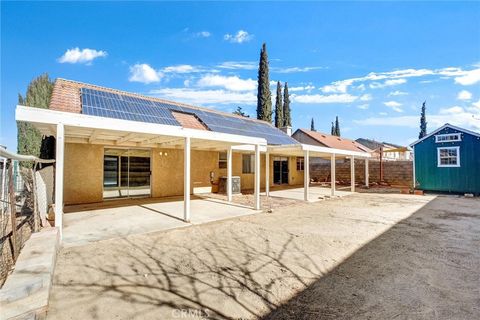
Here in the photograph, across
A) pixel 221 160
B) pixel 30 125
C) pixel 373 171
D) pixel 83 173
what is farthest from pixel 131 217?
pixel 373 171

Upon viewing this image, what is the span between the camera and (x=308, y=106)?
104 feet

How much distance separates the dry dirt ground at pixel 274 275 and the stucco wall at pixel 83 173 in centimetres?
537

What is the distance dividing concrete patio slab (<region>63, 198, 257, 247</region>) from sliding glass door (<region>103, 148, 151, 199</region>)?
0.90m

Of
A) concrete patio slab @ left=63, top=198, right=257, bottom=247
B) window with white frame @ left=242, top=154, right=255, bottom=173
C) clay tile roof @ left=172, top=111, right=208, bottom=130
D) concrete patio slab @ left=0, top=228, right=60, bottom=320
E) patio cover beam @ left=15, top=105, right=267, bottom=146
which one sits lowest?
concrete patio slab @ left=63, top=198, right=257, bottom=247

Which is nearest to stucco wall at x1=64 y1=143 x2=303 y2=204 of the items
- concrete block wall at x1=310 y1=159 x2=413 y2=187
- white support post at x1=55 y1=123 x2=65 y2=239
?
white support post at x1=55 y1=123 x2=65 y2=239

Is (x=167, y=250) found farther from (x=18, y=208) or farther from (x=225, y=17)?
(x=225, y=17)

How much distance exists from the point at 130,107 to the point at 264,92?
59.3 feet

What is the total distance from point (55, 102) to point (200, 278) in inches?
356

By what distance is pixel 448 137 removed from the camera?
14.5m

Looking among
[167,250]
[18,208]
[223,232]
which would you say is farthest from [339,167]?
[18,208]

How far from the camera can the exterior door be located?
18062 millimetres

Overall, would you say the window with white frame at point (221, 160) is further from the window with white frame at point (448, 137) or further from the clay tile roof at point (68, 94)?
the window with white frame at point (448, 137)

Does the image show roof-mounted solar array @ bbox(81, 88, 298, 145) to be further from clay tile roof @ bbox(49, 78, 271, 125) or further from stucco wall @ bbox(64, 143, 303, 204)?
stucco wall @ bbox(64, 143, 303, 204)

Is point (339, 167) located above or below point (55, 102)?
below
